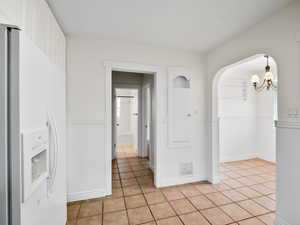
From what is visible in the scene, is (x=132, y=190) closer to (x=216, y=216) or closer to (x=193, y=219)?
(x=193, y=219)

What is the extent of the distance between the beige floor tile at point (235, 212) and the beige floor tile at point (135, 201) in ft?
3.60

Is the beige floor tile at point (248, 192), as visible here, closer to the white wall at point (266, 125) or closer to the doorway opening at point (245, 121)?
the doorway opening at point (245, 121)

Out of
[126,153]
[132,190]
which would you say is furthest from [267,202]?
[126,153]

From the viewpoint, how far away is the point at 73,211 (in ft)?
6.45

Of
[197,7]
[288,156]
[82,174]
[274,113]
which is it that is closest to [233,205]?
[288,156]

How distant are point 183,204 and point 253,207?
94 centimetres

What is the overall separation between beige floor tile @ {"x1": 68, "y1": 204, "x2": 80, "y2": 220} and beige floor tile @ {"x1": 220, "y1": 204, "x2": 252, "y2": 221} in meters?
1.92

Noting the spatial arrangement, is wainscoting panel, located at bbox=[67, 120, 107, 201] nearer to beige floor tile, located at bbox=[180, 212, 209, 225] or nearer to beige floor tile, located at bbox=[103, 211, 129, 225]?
beige floor tile, located at bbox=[103, 211, 129, 225]

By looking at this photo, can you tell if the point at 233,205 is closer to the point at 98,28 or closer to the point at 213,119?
the point at 213,119

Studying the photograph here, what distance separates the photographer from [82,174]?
7.32 ft

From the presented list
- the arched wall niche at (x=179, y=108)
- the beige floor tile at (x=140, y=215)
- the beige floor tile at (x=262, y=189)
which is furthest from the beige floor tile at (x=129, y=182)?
the beige floor tile at (x=262, y=189)

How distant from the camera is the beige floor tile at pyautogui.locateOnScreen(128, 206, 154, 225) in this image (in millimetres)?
1773

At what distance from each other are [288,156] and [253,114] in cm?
311

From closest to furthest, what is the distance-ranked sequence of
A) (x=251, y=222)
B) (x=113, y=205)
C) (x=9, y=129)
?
(x=9, y=129), (x=251, y=222), (x=113, y=205)
